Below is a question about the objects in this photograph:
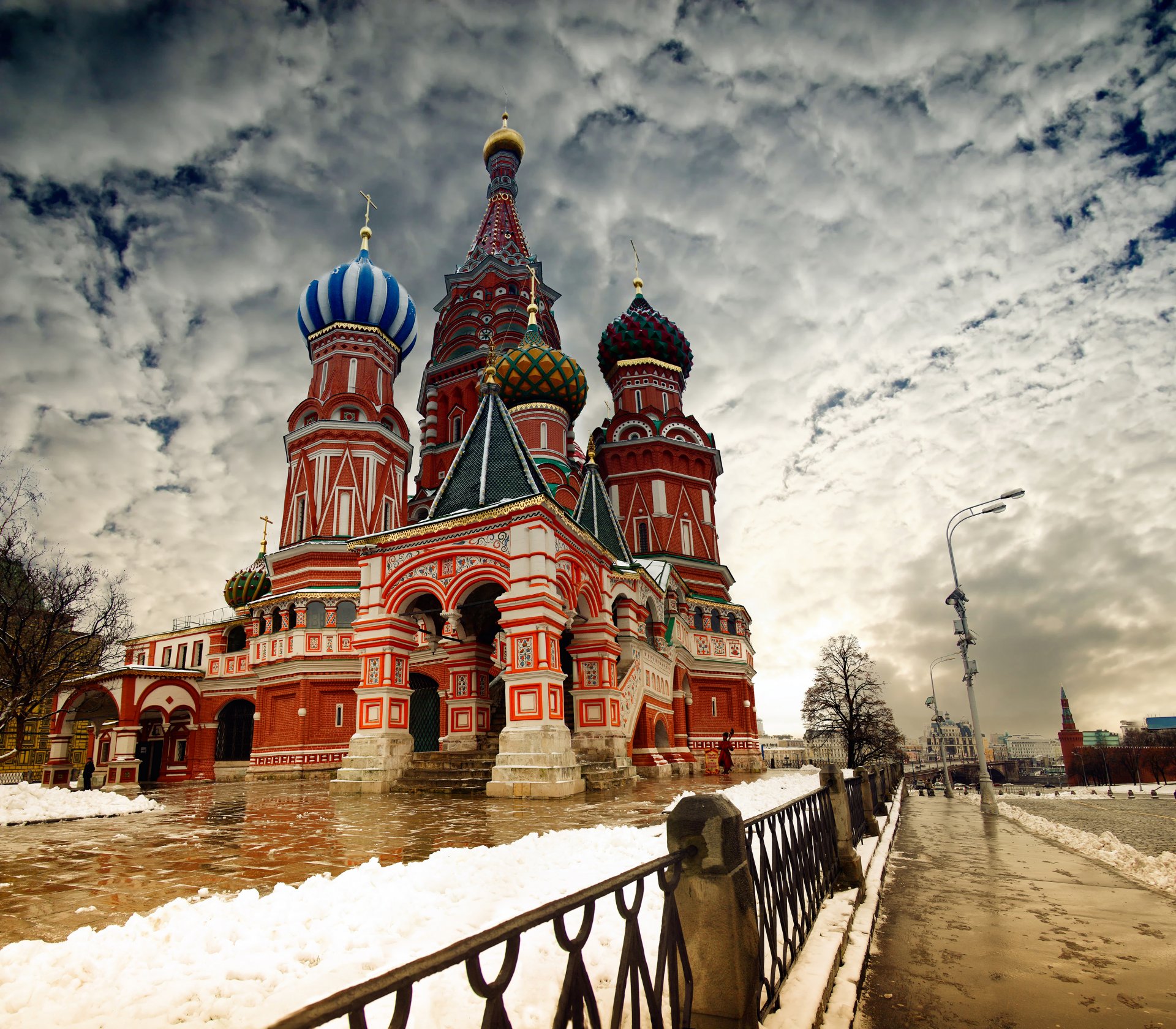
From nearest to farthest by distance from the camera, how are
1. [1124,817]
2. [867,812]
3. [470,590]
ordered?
1. [867,812]
2. [470,590]
3. [1124,817]

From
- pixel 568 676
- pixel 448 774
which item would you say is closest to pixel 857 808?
pixel 448 774

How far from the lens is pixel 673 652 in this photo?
2294cm

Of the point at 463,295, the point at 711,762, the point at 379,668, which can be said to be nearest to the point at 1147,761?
the point at 711,762

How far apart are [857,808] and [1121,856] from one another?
3.63m

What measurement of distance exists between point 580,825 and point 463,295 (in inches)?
1176

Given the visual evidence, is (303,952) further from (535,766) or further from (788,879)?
(535,766)

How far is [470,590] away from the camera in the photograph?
14320 millimetres

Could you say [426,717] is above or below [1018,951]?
above

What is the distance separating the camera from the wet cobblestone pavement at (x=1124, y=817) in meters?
14.3

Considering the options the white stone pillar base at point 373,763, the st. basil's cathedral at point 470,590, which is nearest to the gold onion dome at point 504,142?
the st. basil's cathedral at point 470,590

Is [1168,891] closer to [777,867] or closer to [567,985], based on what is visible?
[777,867]

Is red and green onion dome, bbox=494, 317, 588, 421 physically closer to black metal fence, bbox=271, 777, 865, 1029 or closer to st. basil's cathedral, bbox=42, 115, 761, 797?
st. basil's cathedral, bbox=42, 115, 761, 797

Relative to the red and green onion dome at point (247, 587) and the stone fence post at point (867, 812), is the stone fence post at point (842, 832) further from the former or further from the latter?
the red and green onion dome at point (247, 587)

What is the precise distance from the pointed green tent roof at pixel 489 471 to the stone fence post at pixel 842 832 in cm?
877
